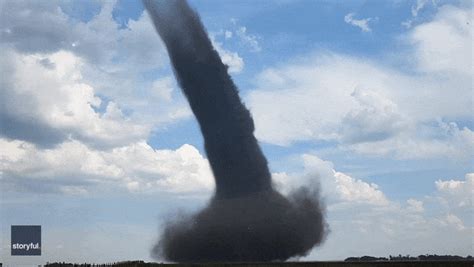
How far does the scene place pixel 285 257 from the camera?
128m

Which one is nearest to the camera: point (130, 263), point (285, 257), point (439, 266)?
point (439, 266)

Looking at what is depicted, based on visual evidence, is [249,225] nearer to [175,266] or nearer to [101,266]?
[175,266]

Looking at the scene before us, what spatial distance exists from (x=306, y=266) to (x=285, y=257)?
1533 inches

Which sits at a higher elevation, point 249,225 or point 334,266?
point 249,225

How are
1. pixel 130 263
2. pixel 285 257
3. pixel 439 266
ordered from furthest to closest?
1. pixel 285 257
2. pixel 130 263
3. pixel 439 266

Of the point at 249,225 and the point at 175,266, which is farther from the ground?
the point at 249,225

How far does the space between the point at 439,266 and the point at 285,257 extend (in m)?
45.7

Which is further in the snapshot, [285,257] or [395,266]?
[285,257]

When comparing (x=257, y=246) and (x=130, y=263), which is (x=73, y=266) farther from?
(x=257, y=246)

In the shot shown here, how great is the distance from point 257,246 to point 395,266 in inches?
1807

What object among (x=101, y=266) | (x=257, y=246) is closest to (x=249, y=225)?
(x=257, y=246)

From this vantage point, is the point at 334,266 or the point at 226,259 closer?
the point at 334,266

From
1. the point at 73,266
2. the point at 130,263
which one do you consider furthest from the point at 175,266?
the point at 73,266

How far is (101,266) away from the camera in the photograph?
285ft
